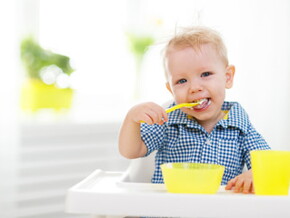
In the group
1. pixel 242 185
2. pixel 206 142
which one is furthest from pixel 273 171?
pixel 206 142

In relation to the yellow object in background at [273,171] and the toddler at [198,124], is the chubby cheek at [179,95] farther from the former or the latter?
the yellow object in background at [273,171]

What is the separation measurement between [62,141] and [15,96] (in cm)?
33

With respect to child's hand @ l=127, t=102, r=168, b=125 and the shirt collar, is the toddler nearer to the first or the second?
the shirt collar

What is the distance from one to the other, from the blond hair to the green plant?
1054 mm

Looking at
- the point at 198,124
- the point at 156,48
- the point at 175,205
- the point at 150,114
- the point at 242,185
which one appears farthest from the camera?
the point at 156,48

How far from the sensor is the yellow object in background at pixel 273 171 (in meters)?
0.80

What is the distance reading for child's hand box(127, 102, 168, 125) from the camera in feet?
3.28

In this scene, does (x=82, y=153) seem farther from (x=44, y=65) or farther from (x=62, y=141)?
(x=44, y=65)

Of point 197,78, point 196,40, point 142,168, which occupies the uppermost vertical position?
point 196,40

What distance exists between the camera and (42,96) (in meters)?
2.22

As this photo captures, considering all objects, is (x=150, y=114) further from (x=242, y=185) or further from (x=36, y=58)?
(x=36, y=58)

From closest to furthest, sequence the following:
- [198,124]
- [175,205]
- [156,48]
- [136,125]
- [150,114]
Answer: [175,205] → [150,114] → [136,125] → [198,124] → [156,48]

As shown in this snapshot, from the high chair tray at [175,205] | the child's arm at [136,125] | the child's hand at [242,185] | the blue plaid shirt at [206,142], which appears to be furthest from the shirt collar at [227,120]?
the high chair tray at [175,205]

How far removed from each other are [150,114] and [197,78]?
0.81 ft
